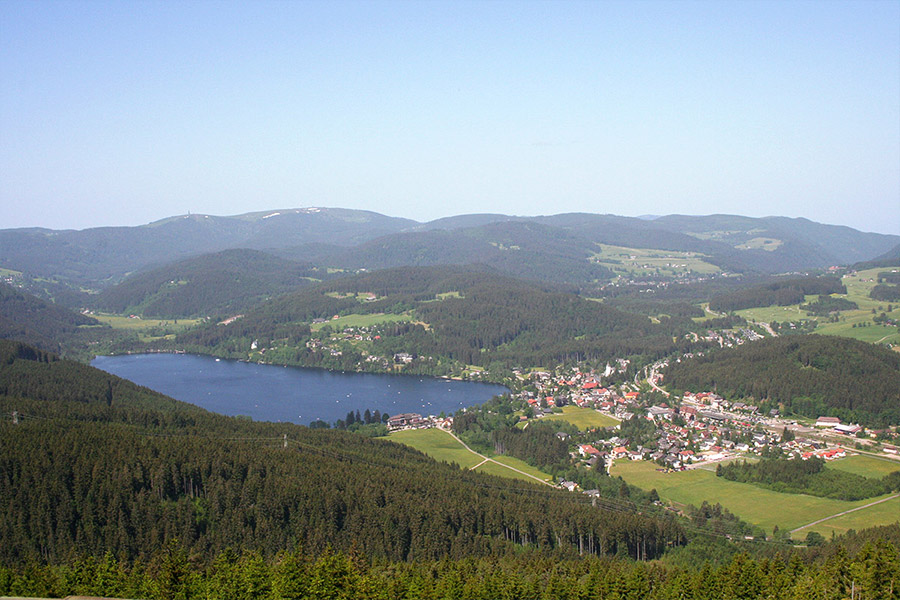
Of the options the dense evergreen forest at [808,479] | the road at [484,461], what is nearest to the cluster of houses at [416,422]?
the road at [484,461]

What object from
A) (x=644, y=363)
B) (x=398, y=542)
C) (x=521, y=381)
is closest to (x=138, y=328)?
(x=521, y=381)

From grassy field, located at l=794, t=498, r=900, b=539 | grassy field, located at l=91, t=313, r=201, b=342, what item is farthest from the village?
grassy field, located at l=91, t=313, r=201, b=342

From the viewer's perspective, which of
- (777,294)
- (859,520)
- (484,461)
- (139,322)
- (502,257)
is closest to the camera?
(859,520)

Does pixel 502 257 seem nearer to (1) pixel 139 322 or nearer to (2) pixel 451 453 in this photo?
(1) pixel 139 322

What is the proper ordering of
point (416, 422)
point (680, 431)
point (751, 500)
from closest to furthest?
point (751, 500) → point (680, 431) → point (416, 422)

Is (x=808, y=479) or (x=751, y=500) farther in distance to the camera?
(x=808, y=479)

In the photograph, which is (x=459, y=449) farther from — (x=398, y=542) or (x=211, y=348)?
(x=211, y=348)

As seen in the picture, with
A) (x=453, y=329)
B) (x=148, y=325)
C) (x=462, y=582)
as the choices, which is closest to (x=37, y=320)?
(x=148, y=325)
